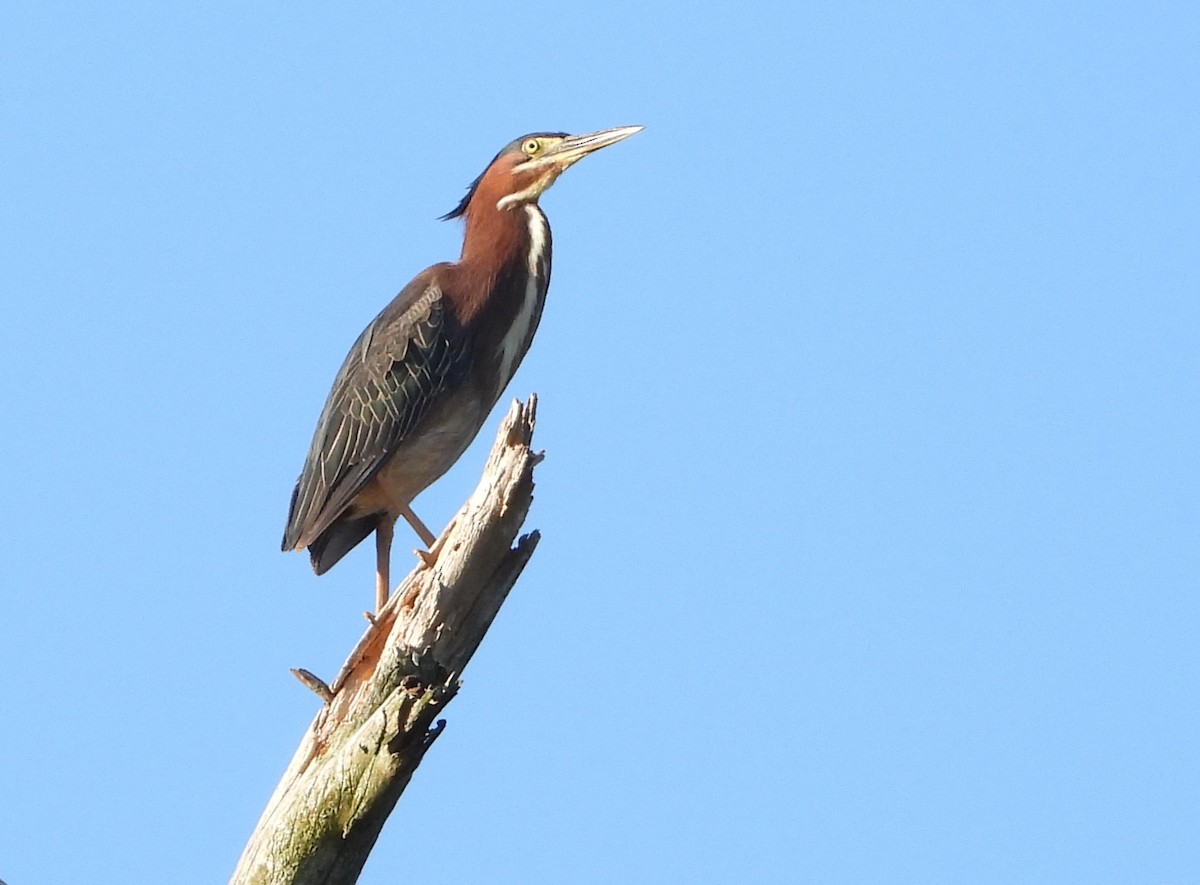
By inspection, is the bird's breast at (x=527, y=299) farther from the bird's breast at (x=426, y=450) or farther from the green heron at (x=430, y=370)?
the bird's breast at (x=426, y=450)

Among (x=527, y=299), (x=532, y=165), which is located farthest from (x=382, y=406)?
(x=532, y=165)

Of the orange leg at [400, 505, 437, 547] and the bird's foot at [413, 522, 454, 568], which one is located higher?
the orange leg at [400, 505, 437, 547]

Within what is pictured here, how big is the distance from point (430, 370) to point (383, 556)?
0.90 metres

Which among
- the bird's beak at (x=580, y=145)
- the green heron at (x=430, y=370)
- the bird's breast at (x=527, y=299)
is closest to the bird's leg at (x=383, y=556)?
the green heron at (x=430, y=370)

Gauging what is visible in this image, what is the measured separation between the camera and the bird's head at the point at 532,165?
741 centimetres

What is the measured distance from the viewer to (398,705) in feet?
15.4

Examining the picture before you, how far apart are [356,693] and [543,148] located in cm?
324

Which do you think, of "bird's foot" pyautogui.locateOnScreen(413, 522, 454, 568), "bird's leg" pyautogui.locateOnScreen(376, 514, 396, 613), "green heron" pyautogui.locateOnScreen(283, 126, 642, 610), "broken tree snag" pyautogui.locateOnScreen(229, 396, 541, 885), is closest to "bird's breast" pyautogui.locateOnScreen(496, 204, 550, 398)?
"green heron" pyautogui.locateOnScreen(283, 126, 642, 610)

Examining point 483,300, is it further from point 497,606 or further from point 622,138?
point 497,606

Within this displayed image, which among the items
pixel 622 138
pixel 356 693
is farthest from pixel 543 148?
pixel 356 693

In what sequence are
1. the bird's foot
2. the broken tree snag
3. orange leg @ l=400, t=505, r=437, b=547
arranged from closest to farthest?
the broken tree snag
the bird's foot
orange leg @ l=400, t=505, r=437, b=547

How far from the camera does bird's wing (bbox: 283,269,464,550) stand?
278 inches

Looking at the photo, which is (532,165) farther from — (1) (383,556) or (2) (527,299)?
(1) (383,556)

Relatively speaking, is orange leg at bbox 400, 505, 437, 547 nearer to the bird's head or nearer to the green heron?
the green heron
